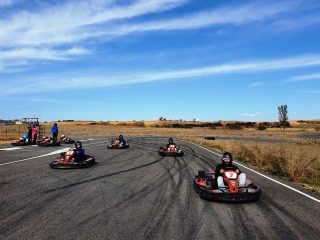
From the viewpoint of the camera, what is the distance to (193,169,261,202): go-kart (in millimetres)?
8312

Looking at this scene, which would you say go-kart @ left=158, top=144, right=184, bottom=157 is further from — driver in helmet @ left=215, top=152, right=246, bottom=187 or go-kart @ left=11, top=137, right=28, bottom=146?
go-kart @ left=11, top=137, right=28, bottom=146

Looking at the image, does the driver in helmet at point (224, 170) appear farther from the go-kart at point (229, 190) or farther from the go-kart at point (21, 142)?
the go-kart at point (21, 142)

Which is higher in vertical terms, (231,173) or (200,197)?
(231,173)

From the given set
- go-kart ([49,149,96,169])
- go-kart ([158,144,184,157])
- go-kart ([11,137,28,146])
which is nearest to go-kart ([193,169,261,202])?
go-kart ([49,149,96,169])

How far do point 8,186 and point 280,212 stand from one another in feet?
25.6

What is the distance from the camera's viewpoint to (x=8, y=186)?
10391mm

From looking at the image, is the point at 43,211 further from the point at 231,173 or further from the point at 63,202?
the point at 231,173

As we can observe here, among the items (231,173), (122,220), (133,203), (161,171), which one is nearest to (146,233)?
(122,220)

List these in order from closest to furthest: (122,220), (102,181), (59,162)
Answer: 1. (122,220)
2. (102,181)
3. (59,162)

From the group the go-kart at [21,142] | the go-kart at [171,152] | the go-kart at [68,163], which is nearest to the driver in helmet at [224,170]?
the go-kart at [68,163]

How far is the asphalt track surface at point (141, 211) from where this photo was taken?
6062 mm

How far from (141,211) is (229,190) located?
2507 millimetres

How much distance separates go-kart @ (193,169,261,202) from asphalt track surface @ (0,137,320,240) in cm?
17

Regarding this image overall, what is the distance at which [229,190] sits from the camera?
873 cm
